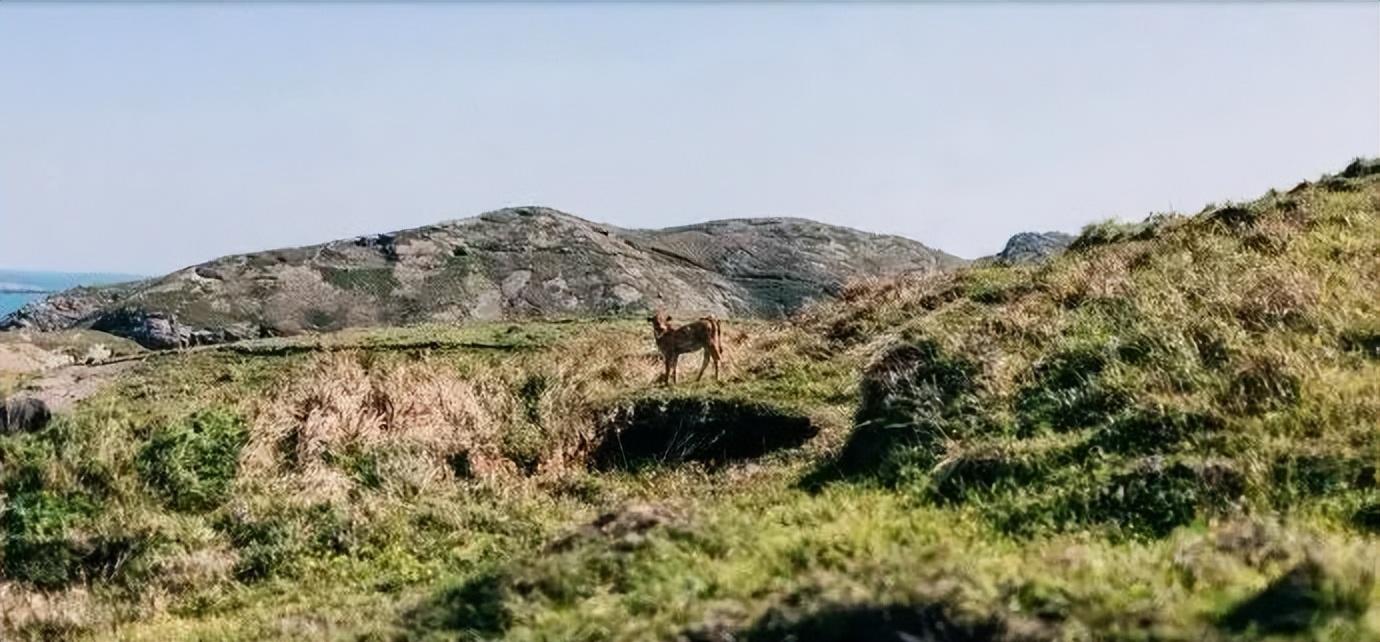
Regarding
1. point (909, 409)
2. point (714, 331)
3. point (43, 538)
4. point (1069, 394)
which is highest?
point (714, 331)

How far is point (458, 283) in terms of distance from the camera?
27.6 meters

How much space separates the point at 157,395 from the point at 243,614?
5712 mm

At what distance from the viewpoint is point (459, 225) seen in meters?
30.9

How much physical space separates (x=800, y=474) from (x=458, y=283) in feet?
60.9

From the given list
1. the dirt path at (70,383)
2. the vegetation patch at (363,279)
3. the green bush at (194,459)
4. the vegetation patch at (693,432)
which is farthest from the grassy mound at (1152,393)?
the vegetation patch at (363,279)

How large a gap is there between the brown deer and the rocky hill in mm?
9546

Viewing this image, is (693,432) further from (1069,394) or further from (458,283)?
(458,283)

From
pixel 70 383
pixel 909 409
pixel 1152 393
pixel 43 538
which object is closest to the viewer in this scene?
pixel 1152 393

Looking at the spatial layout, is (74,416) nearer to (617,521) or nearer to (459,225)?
(617,521)

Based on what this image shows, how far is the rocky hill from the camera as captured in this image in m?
25.4

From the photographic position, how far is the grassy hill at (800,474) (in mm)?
6133

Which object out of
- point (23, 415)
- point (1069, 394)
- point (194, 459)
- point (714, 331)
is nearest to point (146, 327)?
point (23, 415)

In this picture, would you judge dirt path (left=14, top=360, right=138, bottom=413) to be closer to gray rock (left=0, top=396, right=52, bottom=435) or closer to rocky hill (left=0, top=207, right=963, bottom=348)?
gray rock (left=0, top=396, right=52, bottom=435)

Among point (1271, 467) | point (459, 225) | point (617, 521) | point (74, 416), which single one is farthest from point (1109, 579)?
point (459, 225)
